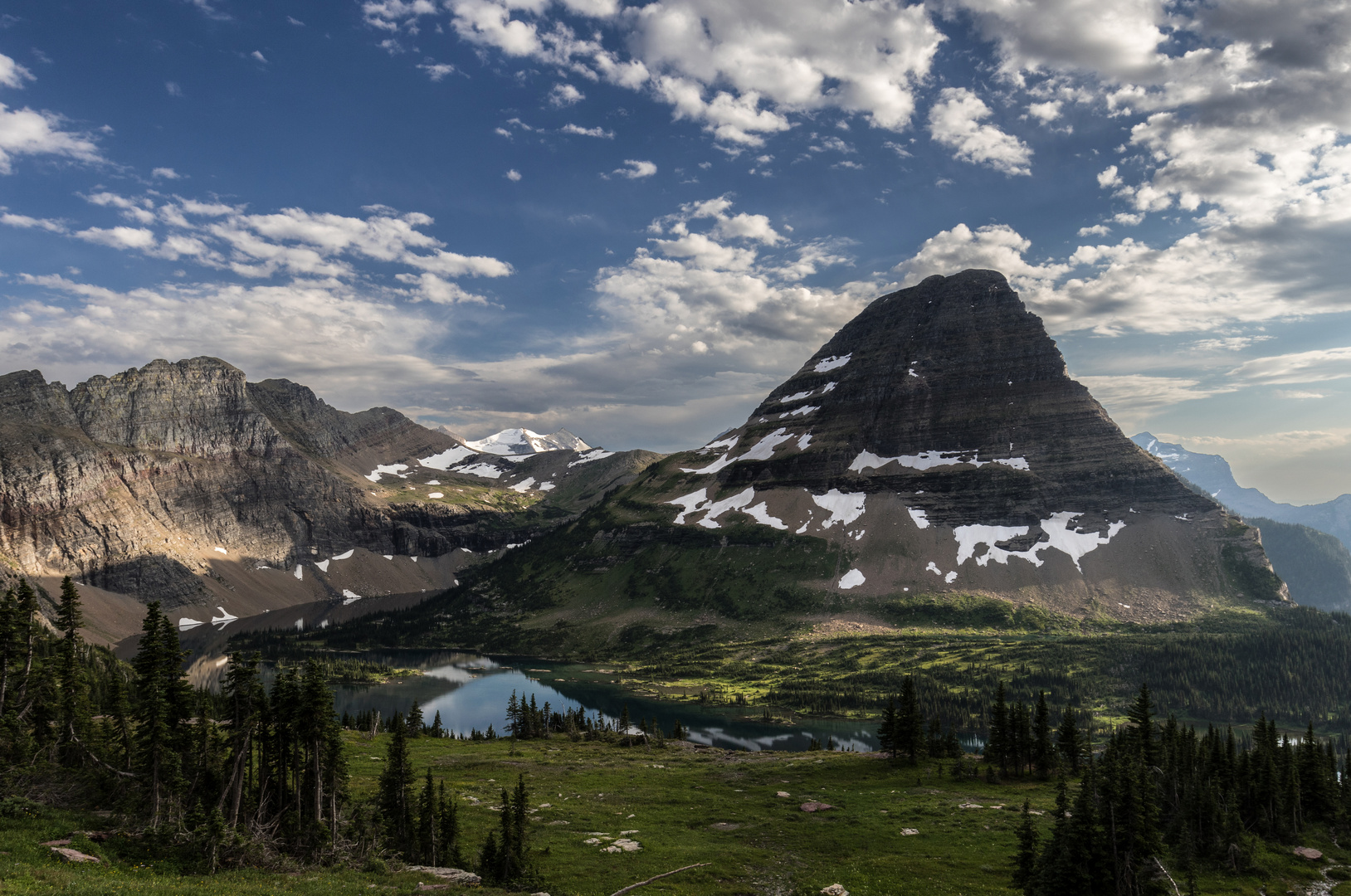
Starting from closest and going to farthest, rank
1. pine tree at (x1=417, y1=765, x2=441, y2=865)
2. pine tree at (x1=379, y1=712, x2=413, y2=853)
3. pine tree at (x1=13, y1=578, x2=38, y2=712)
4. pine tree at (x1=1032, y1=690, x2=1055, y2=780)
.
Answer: pine tree at (x1=13, y1=578, x2=38, y2=712) < pine tree at (x1=417, y1=765, x2=441, y2=865) < pine tree at (x1=379, y1=712, x2=413, y2=853) < pine tree at (x1=1032, y1=690, x2=1055, y2=780)

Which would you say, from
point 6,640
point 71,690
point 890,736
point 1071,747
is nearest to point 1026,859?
point 1071,747

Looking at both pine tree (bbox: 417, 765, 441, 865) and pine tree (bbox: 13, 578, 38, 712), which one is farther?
pine tree (bbox: 417, 765, 441, 865)

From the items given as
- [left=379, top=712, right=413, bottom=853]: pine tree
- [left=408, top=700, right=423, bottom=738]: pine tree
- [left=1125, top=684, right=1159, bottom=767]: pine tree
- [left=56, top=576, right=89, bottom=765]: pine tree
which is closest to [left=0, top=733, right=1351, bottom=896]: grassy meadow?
[left=379, top=712, right=413, bottom=853]: pine tree

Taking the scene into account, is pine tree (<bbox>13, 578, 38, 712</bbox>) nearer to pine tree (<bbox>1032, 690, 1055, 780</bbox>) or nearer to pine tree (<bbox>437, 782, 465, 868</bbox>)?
pine tree (<bbox>437, 782, 465, 868</bbox>)

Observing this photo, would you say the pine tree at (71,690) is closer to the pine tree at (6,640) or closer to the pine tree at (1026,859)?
the pine tree at (6,640)

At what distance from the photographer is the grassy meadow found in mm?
30719

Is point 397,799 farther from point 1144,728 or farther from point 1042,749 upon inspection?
point 1144,728

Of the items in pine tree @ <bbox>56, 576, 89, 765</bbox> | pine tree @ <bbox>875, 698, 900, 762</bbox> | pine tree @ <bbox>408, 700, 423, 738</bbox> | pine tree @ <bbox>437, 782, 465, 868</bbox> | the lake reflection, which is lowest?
the lake reflection

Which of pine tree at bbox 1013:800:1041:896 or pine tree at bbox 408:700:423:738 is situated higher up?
pine tree at bbox 1013:800:1041:896

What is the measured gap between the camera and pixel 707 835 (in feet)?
182

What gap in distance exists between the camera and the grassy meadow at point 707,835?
1209 inches

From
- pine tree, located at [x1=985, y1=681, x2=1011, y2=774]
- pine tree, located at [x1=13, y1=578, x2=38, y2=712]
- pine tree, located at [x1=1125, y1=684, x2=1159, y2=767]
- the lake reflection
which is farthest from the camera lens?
the lake reflection

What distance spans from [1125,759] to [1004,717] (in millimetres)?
51917

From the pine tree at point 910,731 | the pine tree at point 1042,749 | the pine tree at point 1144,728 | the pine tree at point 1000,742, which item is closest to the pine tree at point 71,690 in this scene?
the pine tree at point 910,731
